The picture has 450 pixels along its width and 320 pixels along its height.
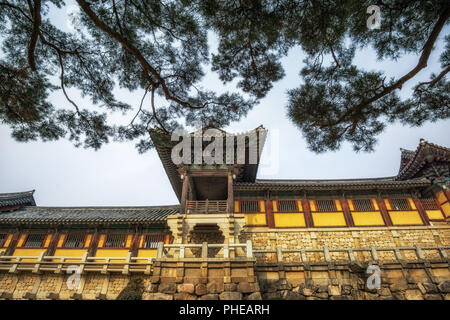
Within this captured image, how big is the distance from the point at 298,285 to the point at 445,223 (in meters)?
10.8

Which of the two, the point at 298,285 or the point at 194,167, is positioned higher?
the point at 194,167

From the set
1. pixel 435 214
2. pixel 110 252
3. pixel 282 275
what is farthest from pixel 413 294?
pixel 110 252

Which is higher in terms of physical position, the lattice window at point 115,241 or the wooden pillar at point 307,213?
→ the wooden pillar at point 307,213

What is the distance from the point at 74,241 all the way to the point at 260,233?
11.4m

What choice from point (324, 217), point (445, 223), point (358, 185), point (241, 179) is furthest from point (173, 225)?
point (445, 223)

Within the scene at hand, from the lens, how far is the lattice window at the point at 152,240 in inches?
546

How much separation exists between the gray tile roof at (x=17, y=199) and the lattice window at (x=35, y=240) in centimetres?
698

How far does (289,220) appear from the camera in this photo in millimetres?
13781

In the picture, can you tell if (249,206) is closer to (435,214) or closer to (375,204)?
(375,204)

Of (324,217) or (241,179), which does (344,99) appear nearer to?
(324,217)

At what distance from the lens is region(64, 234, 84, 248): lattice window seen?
1420 centimetres

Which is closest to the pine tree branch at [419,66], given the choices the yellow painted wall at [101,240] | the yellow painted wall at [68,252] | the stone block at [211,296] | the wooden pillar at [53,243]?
the stone block at [211,296]

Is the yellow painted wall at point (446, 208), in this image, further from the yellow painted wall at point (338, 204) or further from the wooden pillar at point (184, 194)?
the wooden pillar at point (184, 194)

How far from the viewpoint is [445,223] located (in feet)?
43.9
